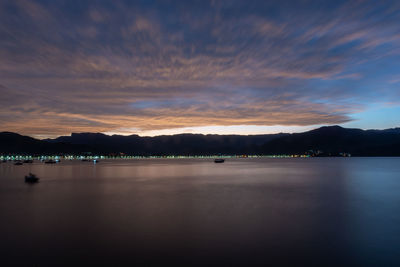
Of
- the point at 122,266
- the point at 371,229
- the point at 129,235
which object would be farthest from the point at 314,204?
Result: the point at 122,266

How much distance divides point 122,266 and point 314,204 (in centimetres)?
2069

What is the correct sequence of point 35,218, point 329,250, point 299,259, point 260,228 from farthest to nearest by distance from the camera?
point 35,218
point 260,228
point 329,250
point 299,259

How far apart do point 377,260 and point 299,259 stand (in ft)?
12.0

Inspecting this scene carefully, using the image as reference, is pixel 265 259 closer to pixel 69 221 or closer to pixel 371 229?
pixel 371 229

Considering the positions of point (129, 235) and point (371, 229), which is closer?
point (129, 235)

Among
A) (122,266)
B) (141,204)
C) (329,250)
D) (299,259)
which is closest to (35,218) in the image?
(141,204)

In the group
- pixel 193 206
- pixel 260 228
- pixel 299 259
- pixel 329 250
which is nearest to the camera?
pixel 299 259

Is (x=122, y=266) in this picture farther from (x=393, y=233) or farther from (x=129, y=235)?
(x=393, y=233)

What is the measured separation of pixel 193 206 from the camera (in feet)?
82.1

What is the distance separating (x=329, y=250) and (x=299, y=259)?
233cm

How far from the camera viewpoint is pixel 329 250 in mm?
13484

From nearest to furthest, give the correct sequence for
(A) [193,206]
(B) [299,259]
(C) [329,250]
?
(B) [299,259] → (C) [329,250] → (A) [193,206]

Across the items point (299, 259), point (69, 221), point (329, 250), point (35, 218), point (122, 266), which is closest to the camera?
point (122, 266)

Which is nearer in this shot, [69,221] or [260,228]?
[260,228]
